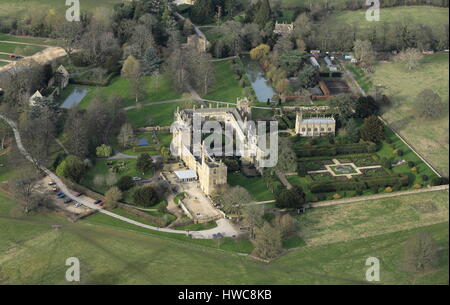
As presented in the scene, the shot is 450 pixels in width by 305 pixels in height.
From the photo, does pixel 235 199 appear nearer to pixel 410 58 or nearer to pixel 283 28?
pixel 410 58

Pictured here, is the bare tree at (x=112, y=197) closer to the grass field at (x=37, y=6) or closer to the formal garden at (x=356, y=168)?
the formal garden at (x=356, y=168)

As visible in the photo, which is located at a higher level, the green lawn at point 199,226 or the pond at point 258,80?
the pond at point 258,80

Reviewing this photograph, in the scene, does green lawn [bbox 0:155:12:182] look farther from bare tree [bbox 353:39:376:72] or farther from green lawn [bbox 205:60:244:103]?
bare tree [bbox 353:39:376:72]

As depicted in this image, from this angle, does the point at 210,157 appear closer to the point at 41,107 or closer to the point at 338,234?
the point at 338,234

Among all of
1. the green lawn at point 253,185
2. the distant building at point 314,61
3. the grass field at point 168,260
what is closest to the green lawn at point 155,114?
the green lawn at point 253,185

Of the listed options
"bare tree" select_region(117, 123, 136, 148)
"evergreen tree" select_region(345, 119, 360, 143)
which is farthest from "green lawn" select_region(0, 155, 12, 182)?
"evergreen tree" select_region(345, 119, 360, 143)

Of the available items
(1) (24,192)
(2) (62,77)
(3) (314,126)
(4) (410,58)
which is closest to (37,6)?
(2) (62,77)
